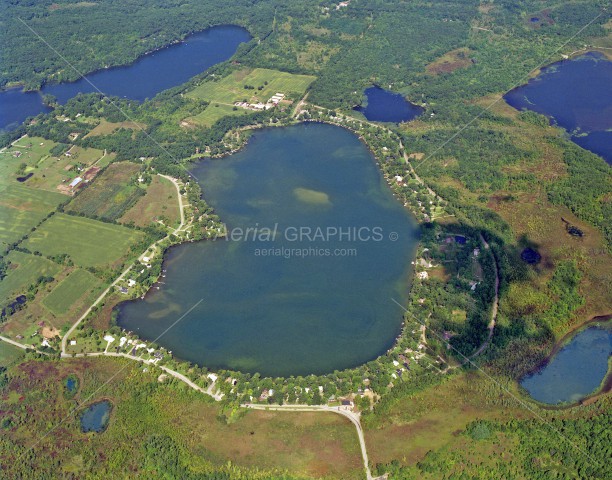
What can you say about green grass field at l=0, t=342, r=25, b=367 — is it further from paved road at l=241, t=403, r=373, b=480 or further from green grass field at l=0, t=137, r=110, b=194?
green grass field at l=0, t=137, r=110, b=194

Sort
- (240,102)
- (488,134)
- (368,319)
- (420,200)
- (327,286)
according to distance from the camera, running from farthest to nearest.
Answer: (240,102) → (488,134) → (420,200) → (327,286) → (368,319)

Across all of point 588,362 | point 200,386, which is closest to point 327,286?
point 200,386

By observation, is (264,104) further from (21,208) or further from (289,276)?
(289,276)

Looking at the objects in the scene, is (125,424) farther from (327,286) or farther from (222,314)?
(327,286)

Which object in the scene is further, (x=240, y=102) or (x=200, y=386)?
(x=240, y=102)

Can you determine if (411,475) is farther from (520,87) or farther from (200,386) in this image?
(520,87)

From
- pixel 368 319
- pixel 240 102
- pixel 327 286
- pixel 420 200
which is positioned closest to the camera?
pixel 368 319

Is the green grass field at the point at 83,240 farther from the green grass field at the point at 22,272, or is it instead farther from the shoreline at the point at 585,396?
the shoreline at the point at 585,396
